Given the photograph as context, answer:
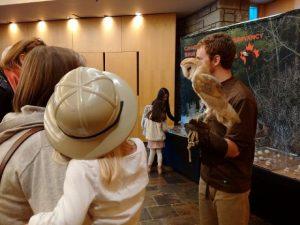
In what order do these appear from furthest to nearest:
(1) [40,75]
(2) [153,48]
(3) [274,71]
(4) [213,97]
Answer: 1. (2) [153,48]
2. (3) [274,71]
3. (4) [213,97]
4. (1) [40,75]

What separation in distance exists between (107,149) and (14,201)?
1.03 feet

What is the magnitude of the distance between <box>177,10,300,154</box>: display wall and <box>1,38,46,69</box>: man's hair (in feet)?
7.88

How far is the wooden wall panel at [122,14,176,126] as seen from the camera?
19.1ft

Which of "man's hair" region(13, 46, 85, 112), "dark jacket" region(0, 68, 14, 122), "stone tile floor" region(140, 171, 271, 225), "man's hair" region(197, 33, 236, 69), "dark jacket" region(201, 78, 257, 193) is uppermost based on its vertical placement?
"man's hair" region(197, 33, 236, 69)

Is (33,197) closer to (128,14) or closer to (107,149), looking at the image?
(107,149)

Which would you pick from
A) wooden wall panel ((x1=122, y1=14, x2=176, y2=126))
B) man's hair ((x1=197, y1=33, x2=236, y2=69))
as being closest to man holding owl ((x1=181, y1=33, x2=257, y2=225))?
man's hair ((x1=197, y1=33, x2=236, y2=69))

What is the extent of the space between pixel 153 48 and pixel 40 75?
5.18 meters

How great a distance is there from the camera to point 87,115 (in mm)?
724

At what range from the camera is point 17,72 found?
4.19 ft

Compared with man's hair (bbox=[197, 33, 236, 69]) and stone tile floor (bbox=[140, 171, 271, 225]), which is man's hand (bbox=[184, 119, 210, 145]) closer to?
man's hair (bbox=[197, 33, 236, 69])

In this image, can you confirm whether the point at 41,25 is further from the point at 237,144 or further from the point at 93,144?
the point at 93,144

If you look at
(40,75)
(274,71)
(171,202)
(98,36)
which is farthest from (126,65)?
(40,75)

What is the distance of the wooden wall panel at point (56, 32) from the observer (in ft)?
20.2

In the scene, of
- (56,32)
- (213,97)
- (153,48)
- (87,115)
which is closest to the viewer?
(87,115)
